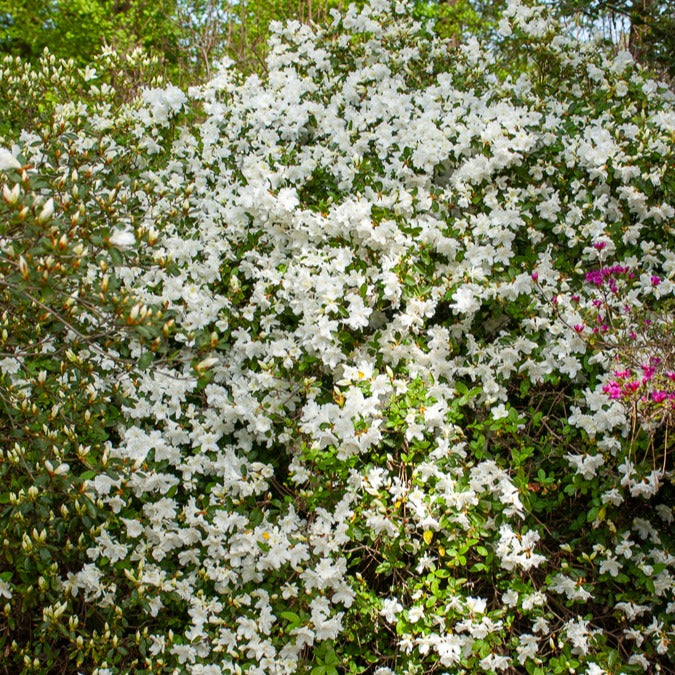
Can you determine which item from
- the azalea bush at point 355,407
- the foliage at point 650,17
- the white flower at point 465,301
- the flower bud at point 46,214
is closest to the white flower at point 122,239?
the azalea bush at point 355,407

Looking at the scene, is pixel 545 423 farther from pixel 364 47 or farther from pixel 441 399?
pixel 364 47

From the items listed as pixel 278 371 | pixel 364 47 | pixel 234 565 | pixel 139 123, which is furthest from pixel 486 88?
pixel 234 565

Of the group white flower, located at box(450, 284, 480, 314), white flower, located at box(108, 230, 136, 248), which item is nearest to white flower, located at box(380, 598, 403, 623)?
white flower, located at box(450, 284, 480, 314)

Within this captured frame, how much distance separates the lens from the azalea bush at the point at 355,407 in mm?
2518

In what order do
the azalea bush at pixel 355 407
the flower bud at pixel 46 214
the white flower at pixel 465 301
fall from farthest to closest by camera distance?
the white flower at pixel 465 301, the azalea bush at pixel 355 407, the flower bud at pixel 46 214

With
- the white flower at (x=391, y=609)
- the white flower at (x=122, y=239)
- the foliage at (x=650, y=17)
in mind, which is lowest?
the white flower at (x=391, y=609)

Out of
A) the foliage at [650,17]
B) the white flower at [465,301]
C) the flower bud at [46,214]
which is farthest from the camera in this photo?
the foliage at [650,17]

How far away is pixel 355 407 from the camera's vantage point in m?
2.71

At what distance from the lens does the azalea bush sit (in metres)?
2.52

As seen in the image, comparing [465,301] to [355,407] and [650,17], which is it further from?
[650,17]

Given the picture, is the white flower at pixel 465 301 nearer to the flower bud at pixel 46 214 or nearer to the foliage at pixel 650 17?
the flower bud at pixel 46 214

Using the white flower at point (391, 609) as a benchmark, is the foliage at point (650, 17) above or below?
above

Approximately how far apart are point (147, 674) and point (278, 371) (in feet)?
3.92

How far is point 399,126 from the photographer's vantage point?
3.67 metres
